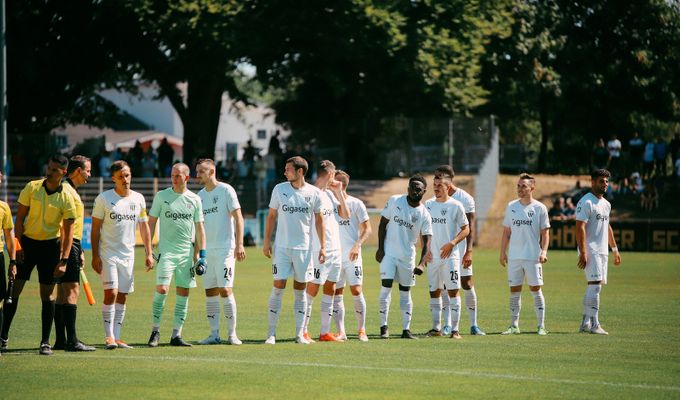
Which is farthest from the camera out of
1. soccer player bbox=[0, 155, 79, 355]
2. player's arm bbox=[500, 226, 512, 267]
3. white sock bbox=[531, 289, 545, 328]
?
player's arm bbox=[500, 226, 512, 267]

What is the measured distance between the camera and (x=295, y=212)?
15.5m

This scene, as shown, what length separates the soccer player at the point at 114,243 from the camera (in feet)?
48.1

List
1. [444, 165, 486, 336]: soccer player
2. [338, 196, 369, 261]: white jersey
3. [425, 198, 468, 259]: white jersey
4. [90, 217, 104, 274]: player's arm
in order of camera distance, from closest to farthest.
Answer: [90, 217, 104, 274]: player's arm
[338, 196, 369, 261]: white jersey
[425, 198, 468, 259]: white jersey
[444, 165, 486, 336]: soccer player

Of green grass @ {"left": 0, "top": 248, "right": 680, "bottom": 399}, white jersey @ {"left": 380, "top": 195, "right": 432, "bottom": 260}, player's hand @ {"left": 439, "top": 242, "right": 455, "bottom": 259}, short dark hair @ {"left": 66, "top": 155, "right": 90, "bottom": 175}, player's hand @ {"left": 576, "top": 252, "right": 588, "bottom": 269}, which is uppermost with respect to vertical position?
short dark hair @ {"left": 66, "top": 155, "right": 90, "bottom": 175}

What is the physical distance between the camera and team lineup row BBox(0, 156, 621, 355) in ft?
47.0

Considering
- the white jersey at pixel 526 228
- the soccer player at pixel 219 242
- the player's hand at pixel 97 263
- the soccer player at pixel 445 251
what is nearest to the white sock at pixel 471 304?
the soccer player at pixel 445 251

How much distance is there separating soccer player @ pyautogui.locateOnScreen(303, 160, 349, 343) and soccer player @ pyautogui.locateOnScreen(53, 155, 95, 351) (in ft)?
10.2

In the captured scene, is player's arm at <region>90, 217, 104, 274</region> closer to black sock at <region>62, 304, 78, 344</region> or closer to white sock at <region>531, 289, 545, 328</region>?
black sock at <region>62, 304, 78, 344</region>

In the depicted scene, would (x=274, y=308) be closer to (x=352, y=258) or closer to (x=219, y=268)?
(x=219, y=268)

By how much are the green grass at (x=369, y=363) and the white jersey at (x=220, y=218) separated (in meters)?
1.42

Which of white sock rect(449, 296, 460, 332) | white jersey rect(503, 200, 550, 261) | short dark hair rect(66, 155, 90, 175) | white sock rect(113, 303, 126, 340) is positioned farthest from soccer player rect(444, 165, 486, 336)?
short dark hair rect(66, 155, 90, 175)

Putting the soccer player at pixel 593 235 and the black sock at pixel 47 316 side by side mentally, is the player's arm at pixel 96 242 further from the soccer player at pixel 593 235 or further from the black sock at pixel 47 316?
the soccer player at pixel 593 235

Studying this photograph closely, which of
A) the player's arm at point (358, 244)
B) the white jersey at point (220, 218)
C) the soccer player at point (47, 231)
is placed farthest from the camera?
the player's arm at point (358, 244)

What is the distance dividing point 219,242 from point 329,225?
153 centimetres
